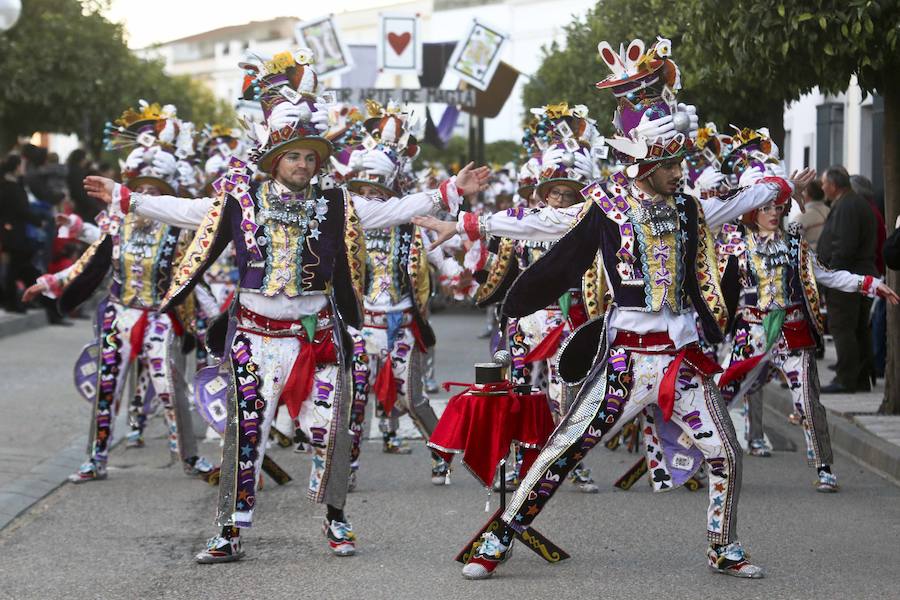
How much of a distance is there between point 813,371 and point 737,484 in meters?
2.97

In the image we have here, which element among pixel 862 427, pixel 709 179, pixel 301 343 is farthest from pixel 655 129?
pixel 862 427

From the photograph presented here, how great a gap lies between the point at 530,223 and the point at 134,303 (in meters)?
3.80

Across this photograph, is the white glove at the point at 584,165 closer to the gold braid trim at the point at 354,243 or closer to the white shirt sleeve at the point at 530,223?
the gold braid trim at the point at 354,243

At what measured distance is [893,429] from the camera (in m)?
11.5

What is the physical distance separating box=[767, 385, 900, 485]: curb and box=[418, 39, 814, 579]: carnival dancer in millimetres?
3259

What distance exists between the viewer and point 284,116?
25.0 ft

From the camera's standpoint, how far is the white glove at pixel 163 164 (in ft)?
34.2

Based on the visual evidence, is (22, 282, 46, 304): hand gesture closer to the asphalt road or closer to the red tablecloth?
the asphalt road

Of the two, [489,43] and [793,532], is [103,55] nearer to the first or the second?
[489,43]

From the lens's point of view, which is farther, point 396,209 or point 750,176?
point 750,176

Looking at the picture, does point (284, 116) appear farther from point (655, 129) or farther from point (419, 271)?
point (419, 271)

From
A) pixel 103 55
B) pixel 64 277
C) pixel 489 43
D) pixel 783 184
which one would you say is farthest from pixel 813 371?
pixel 103 55

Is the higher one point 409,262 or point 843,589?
point 409,262

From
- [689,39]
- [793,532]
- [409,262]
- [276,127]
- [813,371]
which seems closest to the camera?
[276,127]
